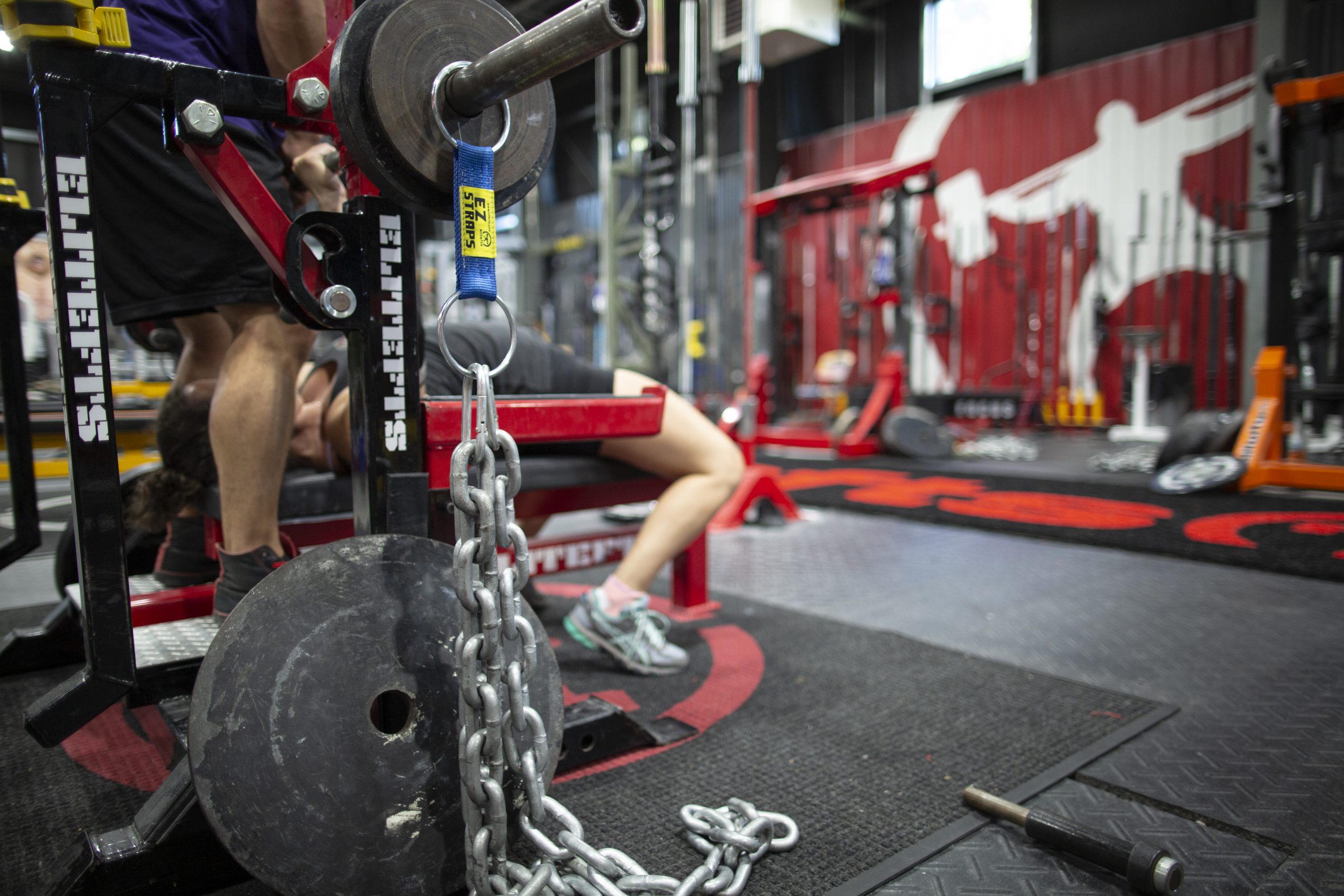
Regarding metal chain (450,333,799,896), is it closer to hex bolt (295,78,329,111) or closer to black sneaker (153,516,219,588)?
hex bolt (295,78,329,111)

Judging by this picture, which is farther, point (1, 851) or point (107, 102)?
point (1, 851)

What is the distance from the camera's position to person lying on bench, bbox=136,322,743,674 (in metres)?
1.64

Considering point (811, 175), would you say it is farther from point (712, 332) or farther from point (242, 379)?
point (242, 379)

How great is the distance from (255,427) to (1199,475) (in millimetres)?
3804

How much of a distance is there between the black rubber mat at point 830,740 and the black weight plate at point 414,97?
83 centimetres

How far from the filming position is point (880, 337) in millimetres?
8320

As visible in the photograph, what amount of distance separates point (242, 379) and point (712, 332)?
4204 millimetres

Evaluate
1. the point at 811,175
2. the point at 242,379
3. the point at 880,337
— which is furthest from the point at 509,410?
the point at 811,175

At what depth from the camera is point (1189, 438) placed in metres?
4.01

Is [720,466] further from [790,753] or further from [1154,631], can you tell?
[1154,631]

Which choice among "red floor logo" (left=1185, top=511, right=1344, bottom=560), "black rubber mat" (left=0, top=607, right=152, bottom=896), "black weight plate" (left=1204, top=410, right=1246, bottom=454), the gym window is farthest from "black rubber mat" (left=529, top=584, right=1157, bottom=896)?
the gym window

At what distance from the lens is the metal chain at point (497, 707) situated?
0.77m

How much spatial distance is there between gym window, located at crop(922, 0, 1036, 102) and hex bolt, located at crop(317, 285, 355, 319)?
783cm

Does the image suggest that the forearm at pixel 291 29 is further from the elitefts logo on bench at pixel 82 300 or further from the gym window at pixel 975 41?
the gym window at pixel 975 41
